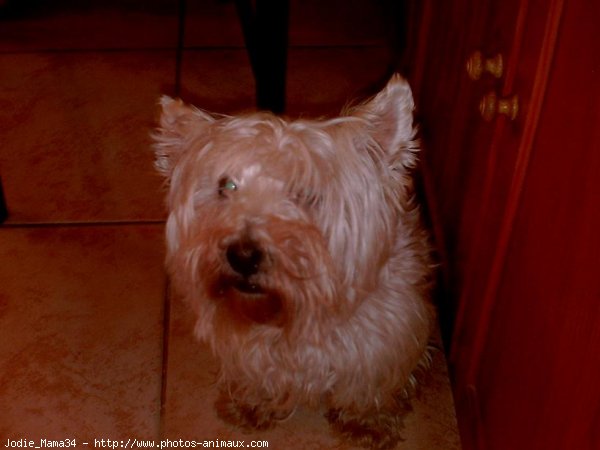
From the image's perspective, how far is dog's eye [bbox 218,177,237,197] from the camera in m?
1.54

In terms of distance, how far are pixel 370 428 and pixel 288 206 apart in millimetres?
789

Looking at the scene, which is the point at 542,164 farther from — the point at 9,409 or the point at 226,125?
the point at 9,409

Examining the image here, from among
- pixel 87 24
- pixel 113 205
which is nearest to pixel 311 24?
pixel 87 24

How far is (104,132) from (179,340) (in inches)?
44.5

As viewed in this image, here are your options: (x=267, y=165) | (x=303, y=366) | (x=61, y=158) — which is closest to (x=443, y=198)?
(x=303, y=366)

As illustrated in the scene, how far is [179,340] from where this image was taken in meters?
2.25

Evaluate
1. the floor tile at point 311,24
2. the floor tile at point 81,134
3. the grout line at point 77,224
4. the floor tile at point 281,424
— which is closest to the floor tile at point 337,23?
the floor tile at point 311,24

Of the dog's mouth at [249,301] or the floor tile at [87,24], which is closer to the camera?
the dog's mouth at [249,301]

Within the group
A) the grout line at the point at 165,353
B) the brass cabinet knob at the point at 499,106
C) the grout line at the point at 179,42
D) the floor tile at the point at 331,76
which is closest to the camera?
the brass cabinet knob at the point at 499,106

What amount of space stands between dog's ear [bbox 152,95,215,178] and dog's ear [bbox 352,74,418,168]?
0.35 metres

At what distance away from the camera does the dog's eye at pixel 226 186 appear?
1.54 m

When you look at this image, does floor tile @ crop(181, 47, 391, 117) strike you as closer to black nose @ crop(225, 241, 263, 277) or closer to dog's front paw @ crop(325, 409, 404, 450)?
dog's front paw @ crop(325, 409, 404, 450)

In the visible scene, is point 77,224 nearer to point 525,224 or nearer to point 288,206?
point 288,206

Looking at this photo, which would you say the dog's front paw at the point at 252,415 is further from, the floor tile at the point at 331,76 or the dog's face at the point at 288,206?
the floor tile at the point at 331,76
